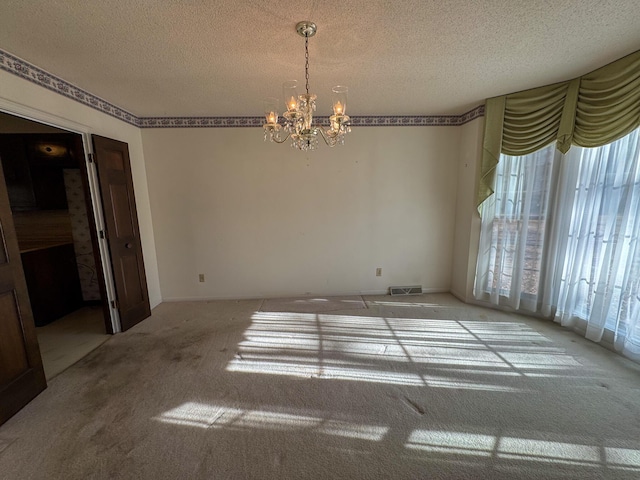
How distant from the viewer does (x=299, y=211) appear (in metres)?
3.67

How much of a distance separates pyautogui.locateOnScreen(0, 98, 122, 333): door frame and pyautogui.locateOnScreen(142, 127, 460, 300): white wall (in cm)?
86

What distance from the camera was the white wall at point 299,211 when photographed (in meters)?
3.50

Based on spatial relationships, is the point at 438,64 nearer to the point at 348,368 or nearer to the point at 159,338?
the point at 348,368

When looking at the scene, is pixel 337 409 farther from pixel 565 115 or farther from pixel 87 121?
pixel 87 121

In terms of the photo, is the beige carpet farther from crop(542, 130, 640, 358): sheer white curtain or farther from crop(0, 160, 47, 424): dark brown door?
crop(542, 130, 640, 358): sheer white curtain

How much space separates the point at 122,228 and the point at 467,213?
4.23 meters

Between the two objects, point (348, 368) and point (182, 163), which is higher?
point (182, 163)

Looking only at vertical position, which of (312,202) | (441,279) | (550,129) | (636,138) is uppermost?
(550,129)

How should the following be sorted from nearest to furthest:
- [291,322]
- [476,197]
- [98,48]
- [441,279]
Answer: [98,48] → [291,322] → [476,197] → [441,279]

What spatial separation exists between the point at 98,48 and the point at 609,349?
4.89 metres

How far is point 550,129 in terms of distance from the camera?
2654 millimetres

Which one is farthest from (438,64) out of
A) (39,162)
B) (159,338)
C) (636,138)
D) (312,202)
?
(39,162)

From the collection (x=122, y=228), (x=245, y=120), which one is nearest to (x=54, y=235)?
(x=122, y=228)

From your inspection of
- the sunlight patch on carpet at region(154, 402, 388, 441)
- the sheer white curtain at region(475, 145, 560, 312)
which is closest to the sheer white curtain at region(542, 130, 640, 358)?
the sheer white curtain at region(475, 145, 560, 312)
